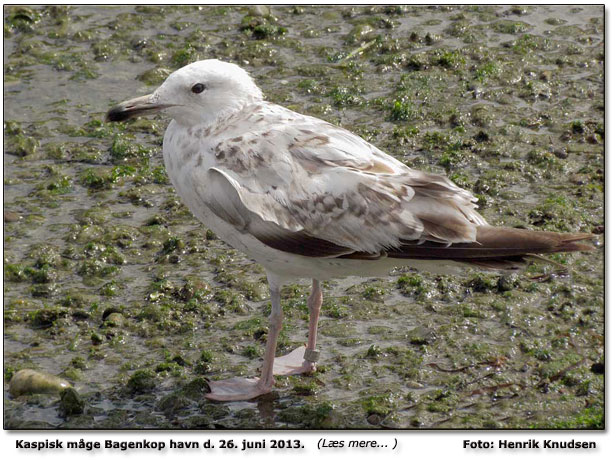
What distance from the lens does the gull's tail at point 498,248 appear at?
5879 millimetres

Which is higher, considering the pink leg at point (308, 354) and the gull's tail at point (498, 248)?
the gull's tail at point (498, 248)

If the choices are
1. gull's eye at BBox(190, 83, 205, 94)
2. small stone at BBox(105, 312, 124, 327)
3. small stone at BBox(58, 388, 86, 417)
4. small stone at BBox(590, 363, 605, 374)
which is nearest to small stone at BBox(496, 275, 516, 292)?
small stone at BBox(590, 363, 605, 374)

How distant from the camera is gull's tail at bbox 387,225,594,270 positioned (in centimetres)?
588

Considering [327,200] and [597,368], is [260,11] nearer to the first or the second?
[327,200]

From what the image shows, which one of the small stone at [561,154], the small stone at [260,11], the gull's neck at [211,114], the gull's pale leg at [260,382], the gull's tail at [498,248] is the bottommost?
the gull's pale leg at [260,382]

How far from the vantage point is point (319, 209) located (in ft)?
20.2

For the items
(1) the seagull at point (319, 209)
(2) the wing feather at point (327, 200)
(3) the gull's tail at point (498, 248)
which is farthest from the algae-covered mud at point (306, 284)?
(2) the wing feather at point (327, 200)

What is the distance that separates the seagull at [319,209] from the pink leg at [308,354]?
0.22 meters

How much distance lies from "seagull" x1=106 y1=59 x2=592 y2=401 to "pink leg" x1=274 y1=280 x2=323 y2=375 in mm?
222

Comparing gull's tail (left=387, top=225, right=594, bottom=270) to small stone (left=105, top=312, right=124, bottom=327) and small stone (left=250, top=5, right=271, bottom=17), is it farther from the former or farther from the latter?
small stone (left=250, top=5, right=271, bottom=17)

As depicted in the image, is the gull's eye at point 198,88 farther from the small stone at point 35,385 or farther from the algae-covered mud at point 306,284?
the small stone at point 35,385

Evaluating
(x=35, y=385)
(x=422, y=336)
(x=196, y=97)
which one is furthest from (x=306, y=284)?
(x=35, y=385)

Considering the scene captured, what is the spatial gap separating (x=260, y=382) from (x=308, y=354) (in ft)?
1.36
